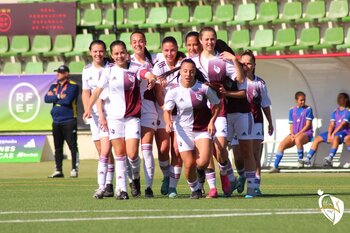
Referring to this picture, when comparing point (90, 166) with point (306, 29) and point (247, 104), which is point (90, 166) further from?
point (247, 104)

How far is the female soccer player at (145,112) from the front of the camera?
13.5 metres

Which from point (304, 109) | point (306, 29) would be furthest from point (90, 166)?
point (306, 29)

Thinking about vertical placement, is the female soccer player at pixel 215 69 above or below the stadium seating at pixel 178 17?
below

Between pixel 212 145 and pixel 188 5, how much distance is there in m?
17.7

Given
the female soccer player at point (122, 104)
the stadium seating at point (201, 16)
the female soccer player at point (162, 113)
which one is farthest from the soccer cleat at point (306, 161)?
the female soccer player at point (122, 104)

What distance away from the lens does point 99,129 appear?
46.0 ft

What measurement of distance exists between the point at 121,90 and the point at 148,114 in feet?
2.13

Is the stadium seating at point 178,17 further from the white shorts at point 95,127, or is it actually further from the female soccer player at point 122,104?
the female soccer player at point 122,104

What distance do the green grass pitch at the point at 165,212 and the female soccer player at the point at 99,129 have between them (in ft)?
0.92

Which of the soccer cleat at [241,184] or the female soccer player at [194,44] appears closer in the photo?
the female soccer player at [194,44]

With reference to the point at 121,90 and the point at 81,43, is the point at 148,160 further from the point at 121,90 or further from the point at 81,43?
the point at 81,43

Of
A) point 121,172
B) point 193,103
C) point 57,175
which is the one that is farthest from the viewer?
point 57,175

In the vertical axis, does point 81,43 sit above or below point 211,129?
above

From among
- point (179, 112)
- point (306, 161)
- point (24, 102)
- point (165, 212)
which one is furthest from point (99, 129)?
point (24, 102)
